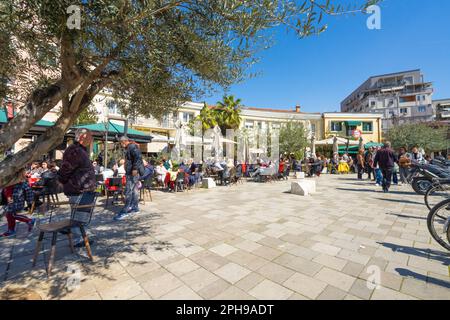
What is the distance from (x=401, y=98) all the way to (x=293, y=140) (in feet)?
165

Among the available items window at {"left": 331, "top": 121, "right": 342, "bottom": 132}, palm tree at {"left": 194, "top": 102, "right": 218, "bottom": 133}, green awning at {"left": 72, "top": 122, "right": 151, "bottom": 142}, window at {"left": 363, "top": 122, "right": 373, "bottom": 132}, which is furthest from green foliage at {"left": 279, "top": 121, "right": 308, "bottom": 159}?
window at {"left": 363, "top": 122, "right": 373, "bottom": 132}

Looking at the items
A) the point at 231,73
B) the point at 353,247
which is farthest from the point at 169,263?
the point at 231,73

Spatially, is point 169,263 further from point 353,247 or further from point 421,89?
point 421,89

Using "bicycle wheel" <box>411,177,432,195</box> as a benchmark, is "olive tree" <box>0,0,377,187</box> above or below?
above

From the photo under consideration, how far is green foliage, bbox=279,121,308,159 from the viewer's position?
70.0 feet

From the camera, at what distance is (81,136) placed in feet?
10.7

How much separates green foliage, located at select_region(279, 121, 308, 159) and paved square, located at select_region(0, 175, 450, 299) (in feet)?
54.6

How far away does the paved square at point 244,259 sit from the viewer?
2.26 m

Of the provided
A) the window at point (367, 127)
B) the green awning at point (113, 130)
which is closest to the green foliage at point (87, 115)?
the green awning at point (113, 130)

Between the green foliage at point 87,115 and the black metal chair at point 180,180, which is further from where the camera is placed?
the black metal chair at point 180,180

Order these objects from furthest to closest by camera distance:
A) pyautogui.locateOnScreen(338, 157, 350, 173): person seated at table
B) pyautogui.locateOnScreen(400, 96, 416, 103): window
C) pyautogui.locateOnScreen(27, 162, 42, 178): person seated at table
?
pyautogui.locateOnScreen(400, 96, 416, 103): window
pyautogui.locateOnScreen(338, 157, 350, 173): person seated at table
pyautogui.locateOnScreen(27, 162, 42, 178): person seated at table

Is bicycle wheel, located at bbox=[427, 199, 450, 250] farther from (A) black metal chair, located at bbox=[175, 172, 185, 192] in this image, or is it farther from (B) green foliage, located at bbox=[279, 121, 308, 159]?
(B) green foliage, located at bbox=[279, 121, 308, 159]

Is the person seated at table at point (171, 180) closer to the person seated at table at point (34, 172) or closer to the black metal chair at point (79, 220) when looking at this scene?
the person seated at table at point (34, 172)

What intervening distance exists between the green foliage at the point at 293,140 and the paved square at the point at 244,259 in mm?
16627
